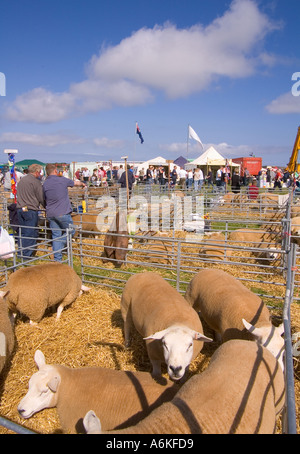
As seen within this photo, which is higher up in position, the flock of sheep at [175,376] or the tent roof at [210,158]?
the tent roof at [210,158]

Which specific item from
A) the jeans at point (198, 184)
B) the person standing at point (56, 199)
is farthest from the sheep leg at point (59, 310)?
the jeans at point (198, 184)

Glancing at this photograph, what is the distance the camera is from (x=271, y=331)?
2975 mm

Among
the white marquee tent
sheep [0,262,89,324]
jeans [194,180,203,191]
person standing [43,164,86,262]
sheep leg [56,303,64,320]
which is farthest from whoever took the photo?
the white marquee tent

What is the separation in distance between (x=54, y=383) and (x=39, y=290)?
187 cm

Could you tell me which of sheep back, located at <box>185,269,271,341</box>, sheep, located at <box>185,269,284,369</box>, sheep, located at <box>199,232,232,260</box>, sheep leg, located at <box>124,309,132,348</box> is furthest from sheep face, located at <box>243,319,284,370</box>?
sheep, located at <box>199,232,232,260</box>

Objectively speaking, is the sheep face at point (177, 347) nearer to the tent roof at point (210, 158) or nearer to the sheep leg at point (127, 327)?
the sheep leg at point (127, 327)

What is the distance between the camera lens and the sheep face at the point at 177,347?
8.67ft

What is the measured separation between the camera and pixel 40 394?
266cm

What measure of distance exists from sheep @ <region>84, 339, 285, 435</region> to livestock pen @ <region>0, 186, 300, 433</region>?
205 millimetres

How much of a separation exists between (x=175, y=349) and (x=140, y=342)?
1429 mm

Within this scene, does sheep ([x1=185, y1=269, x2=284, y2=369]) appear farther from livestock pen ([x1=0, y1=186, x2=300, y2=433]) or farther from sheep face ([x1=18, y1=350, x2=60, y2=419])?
sheep face ([x1=18, y1=350, x2=60, y2=419])

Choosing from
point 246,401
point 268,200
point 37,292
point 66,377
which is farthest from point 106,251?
point 268,200

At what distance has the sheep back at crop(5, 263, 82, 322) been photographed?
13.9ft

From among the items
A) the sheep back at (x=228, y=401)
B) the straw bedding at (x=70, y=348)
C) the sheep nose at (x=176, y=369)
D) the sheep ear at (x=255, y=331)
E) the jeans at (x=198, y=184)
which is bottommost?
the straw bedding at (x=70, y=348)
